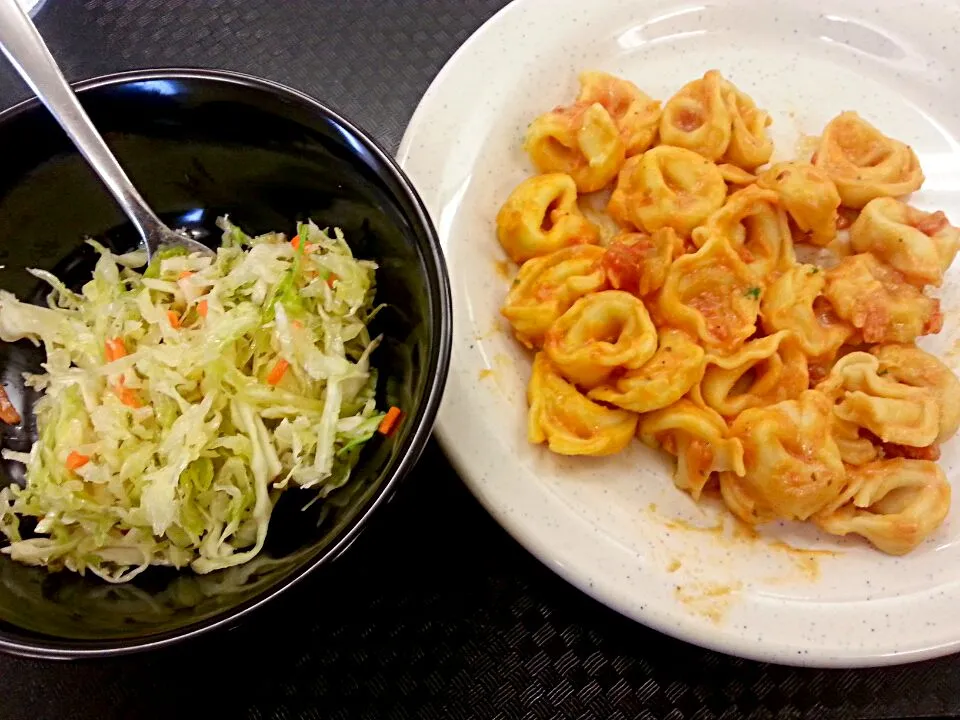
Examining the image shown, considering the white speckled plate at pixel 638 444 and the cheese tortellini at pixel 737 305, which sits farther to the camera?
the cheese tortellini at pixel 737 305

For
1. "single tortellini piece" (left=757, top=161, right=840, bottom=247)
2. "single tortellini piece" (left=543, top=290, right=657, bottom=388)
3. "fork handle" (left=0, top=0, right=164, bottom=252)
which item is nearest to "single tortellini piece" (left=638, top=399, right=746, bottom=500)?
"single tortellini piece" (left=543, top=290, right=657, bottom=388)

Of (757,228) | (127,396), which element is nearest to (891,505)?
(757,228)

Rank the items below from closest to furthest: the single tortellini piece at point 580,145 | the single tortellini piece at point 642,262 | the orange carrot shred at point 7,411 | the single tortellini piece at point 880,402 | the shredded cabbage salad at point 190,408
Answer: the shredded cabbage salad at point 190,408
the orange carrot shred at point 7,411
the single tortellini piece at point 880,402
the single tortellini piece at point 642,262
the single tortellini piece at point 580,145

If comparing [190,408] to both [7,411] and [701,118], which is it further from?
[701,118]

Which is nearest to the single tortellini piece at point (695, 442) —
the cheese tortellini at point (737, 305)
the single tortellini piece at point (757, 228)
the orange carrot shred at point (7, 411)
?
the cheese tortellini at point (737, 305)

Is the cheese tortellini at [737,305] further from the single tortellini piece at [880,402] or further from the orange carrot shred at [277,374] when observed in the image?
the orange carrot shred at [277,374]

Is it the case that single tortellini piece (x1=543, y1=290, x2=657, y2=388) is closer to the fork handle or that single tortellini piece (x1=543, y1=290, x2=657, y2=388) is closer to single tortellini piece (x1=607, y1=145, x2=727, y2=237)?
single tortellini piece (x1=607, y1=145, x2=727, y2=237)

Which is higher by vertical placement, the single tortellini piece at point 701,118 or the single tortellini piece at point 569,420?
the single tortellini piece at point 701,118

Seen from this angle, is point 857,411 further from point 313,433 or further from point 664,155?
point 313,433
